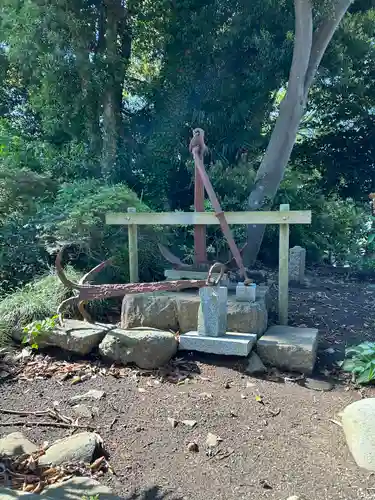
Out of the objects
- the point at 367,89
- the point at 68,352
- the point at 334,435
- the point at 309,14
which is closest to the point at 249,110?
the point at 309,14

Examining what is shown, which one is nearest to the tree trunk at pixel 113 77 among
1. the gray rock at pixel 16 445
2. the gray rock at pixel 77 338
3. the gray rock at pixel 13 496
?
the gray rock at pixel 77 338

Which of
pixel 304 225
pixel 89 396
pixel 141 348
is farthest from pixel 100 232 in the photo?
pixel 304 225

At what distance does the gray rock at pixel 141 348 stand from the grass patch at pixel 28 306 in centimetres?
88

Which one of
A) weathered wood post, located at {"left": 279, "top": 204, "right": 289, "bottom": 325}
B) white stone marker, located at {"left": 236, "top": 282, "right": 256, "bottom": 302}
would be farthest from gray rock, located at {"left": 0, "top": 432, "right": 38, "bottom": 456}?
weathered wood post, located at {"left": 279, "top": 204, "right": 289, "bottom": 325}

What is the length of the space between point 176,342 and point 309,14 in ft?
16.3

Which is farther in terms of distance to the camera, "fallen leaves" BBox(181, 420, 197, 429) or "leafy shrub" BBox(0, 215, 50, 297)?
"leafy shrub" BBox(0, 215, 50, 297)

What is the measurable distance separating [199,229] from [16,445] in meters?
2.52

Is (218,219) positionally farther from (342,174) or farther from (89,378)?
(342,174)

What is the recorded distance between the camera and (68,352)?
404 centimetres

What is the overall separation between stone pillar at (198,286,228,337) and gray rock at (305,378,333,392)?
774 mm

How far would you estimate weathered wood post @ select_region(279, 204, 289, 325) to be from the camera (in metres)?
4.34

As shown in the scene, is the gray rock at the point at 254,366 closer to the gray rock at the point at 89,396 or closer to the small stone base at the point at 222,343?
the small stone base at the point at 222,343

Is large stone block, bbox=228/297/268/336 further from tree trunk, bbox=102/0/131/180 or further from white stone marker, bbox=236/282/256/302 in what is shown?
tree trunk, bbox=102/0/131/180

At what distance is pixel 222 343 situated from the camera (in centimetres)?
375
